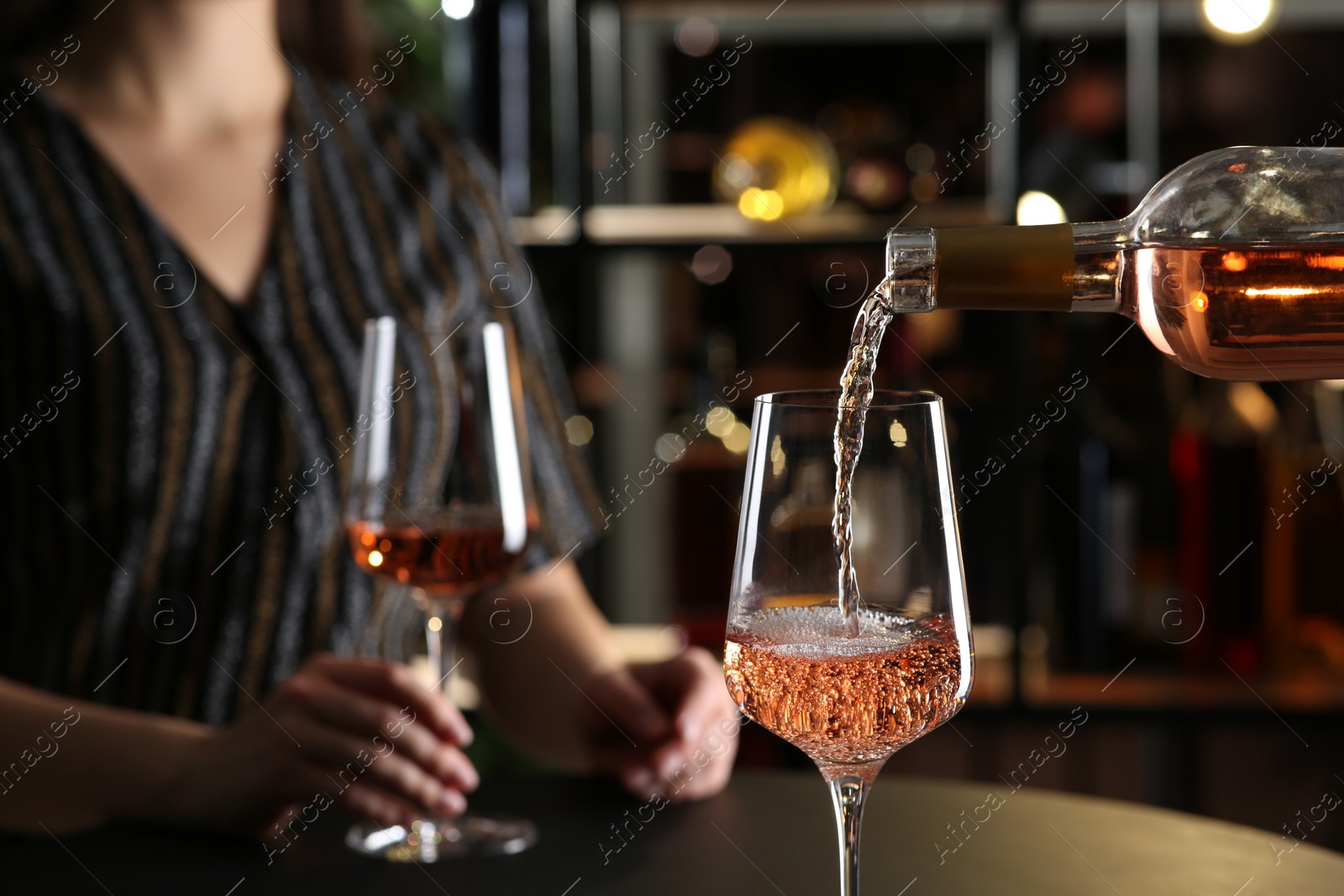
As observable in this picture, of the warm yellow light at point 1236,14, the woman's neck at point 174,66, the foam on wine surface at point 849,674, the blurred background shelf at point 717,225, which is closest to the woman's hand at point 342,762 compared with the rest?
the foam on wine surface at point 849,674

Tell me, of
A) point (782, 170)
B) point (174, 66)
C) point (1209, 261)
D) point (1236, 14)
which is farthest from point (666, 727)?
point (1236, 14)

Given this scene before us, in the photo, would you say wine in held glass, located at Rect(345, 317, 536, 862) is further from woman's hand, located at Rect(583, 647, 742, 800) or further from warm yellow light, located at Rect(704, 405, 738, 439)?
warm yellow light, located at Rect(704, 405, 738, 439)

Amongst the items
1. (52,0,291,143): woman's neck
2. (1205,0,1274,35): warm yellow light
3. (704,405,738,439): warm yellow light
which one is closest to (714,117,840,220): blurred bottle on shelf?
(704,405,738,439): warm yellow light

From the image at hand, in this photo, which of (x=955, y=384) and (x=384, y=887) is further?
(x=955, y=384)

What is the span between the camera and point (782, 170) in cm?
217

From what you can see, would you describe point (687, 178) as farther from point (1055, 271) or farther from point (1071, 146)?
point (1055, 271)

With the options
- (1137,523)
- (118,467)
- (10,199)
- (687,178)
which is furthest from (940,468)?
(687,178)

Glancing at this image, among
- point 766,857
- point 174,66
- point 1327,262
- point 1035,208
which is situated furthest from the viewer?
point 1035,208

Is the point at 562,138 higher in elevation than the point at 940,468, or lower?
higher

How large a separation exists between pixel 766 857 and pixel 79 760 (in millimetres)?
469

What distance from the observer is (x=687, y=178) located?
2.32 metres

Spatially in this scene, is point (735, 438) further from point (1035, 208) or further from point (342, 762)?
point (342, 762)

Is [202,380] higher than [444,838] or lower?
higher

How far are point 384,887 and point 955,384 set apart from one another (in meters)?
1.63
